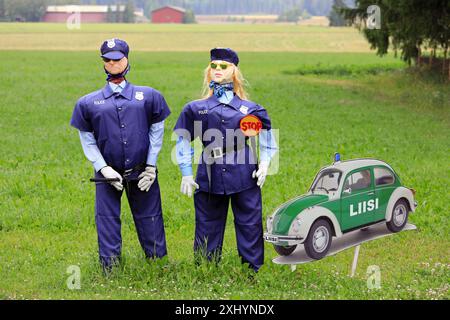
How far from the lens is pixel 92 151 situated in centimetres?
646

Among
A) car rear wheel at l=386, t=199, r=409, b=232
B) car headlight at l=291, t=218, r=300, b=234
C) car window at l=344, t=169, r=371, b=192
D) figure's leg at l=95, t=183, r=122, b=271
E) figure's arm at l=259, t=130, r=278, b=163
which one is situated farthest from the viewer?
figure's leg at l=95, t=183, r=122, b=271

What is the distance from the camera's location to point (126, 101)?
6422 millimetres

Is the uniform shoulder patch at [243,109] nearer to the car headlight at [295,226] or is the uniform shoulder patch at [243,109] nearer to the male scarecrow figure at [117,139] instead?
the male scarecrow figure at [117,139]

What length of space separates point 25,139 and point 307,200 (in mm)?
13275

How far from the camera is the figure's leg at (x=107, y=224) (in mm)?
6609

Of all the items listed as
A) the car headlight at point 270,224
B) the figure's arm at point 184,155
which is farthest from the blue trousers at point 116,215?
the car headlight at point 270,224

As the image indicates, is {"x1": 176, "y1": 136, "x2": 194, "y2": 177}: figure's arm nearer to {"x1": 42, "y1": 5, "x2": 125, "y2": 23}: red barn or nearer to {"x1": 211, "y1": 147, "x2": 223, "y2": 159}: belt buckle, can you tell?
{"x1": 211, "y1": 147, "x2": 223, "y2": 159}: belt buckle

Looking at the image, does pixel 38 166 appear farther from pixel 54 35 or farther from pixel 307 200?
pixel 54 35

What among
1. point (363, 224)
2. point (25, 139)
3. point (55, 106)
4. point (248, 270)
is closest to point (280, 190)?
point (248, 270)

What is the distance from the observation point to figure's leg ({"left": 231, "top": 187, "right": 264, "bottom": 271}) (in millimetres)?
6344

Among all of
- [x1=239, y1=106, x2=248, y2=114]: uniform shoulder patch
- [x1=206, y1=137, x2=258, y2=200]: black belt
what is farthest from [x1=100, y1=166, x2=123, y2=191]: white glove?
[x1=239, y1=106, x2=248, y2=114]: uniform shoulder patch

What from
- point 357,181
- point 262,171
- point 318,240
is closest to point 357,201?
point 357,181

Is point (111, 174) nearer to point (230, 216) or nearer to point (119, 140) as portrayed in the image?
point (119, 140)

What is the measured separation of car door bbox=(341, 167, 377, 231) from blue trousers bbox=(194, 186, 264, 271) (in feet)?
4.19
